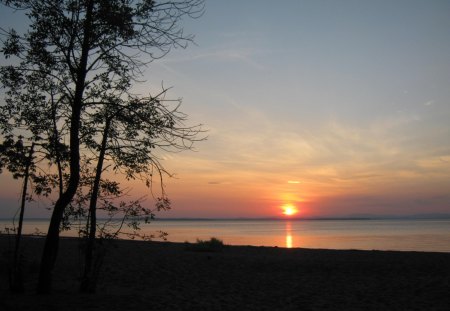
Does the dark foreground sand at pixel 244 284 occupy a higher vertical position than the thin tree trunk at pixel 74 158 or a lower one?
lower

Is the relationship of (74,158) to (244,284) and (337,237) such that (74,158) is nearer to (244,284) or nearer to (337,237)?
(244,284)

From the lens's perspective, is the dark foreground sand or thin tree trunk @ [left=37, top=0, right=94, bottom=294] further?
the dark foreground sand

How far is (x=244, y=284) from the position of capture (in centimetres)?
1544

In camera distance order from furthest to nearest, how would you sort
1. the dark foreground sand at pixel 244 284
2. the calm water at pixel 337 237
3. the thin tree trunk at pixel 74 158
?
the calm water at pixel 337 237 → the dark foreground sand at pixel 244 284 → the thin tree trunk at pixel 74 158

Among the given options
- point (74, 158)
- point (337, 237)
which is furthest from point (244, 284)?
point (337, 237)

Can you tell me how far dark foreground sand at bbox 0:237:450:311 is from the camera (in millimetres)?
10898

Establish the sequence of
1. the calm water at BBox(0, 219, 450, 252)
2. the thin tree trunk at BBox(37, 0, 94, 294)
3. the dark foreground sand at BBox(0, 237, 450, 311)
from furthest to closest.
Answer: the calm water at BBox(0, 219, 450, 252) → the dark foreground sand at BBox(0, 237, 450, 311) → the thin tree trunk at BBox(37, 0, 94, 294)

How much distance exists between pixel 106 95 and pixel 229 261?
14.2 meters

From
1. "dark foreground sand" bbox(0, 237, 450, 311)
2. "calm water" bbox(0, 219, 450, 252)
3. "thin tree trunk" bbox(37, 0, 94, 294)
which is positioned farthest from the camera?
"calm water" bbox(0, 219, 450, 252)

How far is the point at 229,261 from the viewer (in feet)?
73.3

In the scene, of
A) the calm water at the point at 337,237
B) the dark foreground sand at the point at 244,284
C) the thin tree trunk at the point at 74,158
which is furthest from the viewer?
the calm water at the point at 337,237

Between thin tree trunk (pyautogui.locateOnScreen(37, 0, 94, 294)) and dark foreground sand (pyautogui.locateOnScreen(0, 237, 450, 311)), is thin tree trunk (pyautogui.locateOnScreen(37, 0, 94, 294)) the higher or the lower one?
the higher one

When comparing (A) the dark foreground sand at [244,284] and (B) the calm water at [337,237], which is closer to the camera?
(A) the dark foreground sand at [244,284]

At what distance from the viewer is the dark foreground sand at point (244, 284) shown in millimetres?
10898
